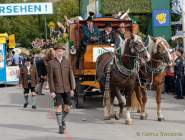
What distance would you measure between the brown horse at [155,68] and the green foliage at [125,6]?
23.7m

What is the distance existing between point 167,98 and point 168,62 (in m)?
6.79

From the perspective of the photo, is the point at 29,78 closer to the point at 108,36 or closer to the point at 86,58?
the point at 86,58

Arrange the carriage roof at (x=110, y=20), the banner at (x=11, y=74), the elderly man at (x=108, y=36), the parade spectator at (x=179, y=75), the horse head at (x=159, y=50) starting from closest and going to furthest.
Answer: the horse head at (x=159, y=50)
the elderly man at (x=108, y=36)
the carriage roof at (x=110, y=20)
the parade spectator at (x=179, y=75)
the banner at (x=11, y=74)

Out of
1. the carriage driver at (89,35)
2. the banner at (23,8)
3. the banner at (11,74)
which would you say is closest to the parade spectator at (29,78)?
the carriage driver at (89,35)

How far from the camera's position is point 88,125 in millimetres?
13648

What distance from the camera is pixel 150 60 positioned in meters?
14.1

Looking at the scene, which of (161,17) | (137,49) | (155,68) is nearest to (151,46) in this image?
(155,68)

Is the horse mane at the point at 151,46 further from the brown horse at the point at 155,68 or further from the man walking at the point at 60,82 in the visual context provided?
the man walking at the point at 60,82

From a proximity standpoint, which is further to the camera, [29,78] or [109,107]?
[29,78]

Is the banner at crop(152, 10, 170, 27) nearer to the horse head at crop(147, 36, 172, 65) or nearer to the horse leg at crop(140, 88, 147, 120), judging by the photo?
the horse leg at crop(140, 88, 147, 120)

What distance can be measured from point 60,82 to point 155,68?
306 cm

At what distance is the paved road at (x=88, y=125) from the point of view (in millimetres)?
11930

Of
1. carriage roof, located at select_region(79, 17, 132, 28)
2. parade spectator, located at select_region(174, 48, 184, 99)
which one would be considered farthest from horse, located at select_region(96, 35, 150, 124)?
parade spectator, located at select_region(174, 48, 184, 99)

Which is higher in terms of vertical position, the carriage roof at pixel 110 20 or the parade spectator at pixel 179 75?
the carriage roof at pixel 110 20
